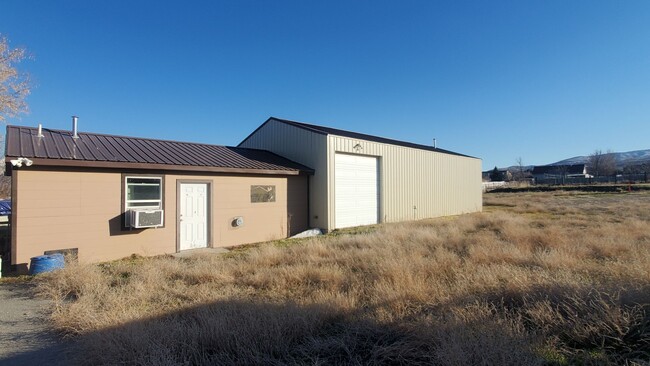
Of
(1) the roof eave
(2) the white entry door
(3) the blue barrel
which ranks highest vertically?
(1) the roof eave

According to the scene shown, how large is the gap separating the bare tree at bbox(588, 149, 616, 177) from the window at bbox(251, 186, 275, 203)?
11013 cm

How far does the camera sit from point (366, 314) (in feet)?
14.8

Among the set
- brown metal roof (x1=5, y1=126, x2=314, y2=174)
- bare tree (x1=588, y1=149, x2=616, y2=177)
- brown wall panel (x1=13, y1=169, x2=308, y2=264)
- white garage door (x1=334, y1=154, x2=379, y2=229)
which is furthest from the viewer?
bare tree (x1=588, y1=149, x2=616, y2=177)

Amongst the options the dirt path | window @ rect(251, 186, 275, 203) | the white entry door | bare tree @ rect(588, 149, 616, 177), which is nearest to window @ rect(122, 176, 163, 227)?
the white entry door

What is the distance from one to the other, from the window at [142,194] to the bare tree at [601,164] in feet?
376

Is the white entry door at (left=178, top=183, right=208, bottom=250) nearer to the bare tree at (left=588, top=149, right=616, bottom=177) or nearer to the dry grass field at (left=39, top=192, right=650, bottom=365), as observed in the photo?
the dry grass field at (left=39, top=192, right=650, bottom=365)

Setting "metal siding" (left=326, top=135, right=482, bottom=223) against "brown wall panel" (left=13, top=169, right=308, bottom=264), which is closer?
"brown wall panel" (left=13, top=169, right=308, bottom=264)

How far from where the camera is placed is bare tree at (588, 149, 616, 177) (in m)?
97.7

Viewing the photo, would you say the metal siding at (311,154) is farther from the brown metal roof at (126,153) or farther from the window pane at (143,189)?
the window pane at (143,189)

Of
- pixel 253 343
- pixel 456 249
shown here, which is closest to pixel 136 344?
pixel 253 343

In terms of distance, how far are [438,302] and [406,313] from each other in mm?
541

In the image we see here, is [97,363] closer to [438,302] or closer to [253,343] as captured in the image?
[253,343]

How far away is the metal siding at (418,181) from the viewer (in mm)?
17750

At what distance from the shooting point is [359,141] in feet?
55.2
